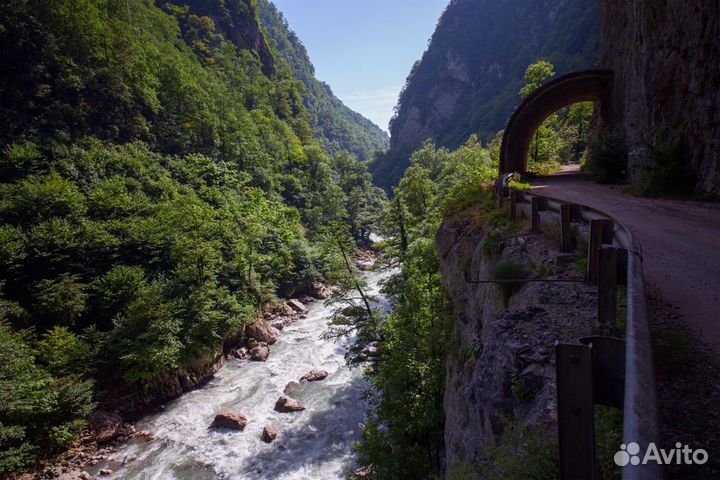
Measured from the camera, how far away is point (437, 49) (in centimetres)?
14738

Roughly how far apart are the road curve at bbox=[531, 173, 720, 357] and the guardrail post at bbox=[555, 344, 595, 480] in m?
2.54

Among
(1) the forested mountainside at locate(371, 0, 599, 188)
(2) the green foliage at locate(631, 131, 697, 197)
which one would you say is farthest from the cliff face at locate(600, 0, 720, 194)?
(1) the forested mountainside at locate(371, 0, 599, 188)

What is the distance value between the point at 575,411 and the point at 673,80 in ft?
48.2

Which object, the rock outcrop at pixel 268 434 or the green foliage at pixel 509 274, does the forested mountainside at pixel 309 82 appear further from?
the green foliage at pixel 509 274

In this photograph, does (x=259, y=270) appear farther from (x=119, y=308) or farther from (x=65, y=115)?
(x=65, y=115)

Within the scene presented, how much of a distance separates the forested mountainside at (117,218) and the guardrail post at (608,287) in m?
18.4

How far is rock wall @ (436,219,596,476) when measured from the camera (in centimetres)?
389

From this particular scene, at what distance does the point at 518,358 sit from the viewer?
13.8ft

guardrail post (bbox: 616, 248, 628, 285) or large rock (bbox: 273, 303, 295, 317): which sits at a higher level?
guardrail post (bbox: 616, 248, 628, 285)

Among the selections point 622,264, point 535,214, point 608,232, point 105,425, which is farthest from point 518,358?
point 105,425

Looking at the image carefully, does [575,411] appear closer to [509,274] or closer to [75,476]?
[509,274]

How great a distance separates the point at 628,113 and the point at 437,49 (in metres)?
150

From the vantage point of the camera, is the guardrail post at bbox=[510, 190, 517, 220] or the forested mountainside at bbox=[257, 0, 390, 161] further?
the forested mountainside at bbox=[257, 0, 390, 161]

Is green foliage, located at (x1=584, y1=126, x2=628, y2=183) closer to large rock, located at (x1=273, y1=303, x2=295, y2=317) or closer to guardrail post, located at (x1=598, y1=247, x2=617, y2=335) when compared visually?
guardrail post, located at (x1=598, y1=247, x2=617, y2=335)
